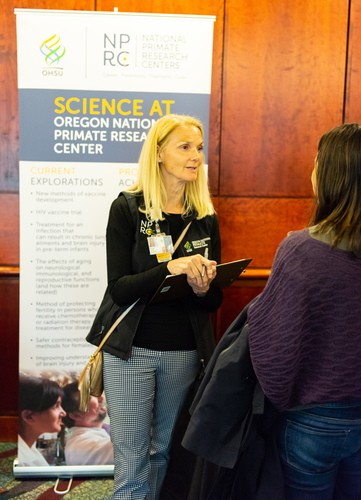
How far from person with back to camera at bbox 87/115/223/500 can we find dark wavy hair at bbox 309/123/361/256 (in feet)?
1.91

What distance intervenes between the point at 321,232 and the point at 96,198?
154cm

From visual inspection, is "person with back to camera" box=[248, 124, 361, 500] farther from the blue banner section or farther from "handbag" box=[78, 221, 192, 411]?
the blue banner section

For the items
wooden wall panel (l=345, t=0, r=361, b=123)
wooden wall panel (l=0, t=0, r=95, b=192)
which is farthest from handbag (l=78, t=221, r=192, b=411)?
wooden wall panel (l=345, t=0, r=361, b=123)

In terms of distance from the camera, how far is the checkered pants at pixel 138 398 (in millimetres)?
1746

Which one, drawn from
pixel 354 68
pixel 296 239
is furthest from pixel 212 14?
pixel 296 239

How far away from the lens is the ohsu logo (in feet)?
7.52

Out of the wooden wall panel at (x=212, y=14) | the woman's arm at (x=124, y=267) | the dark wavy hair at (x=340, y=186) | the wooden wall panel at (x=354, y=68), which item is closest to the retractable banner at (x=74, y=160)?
the wooden wall panel at (x=212, y=14)

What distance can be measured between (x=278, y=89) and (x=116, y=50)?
1.08m

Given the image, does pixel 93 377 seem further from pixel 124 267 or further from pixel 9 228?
pixel 9 228

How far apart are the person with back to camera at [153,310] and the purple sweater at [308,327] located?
0.51 m

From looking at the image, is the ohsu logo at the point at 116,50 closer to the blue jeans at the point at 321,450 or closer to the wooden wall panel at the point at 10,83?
the wooden wall panel at the point at 10,83

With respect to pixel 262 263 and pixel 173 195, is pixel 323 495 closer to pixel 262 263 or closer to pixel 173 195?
pixel 173 195

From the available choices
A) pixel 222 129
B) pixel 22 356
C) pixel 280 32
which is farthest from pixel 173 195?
pixel 280 32

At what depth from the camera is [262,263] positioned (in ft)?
9.60
